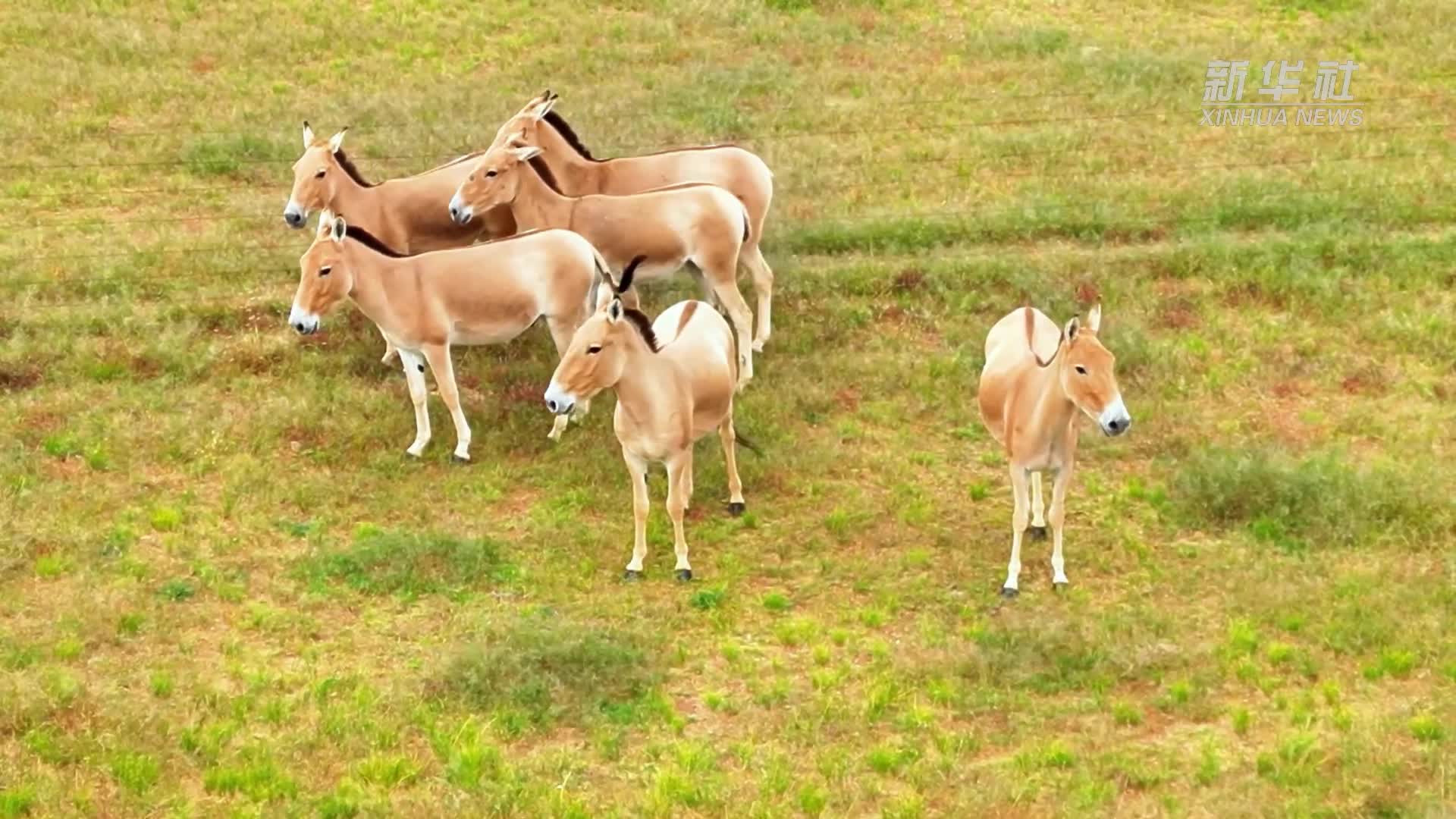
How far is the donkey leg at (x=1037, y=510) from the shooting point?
1143cm

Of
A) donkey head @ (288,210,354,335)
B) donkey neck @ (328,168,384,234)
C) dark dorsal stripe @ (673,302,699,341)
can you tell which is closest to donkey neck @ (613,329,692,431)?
dark dorsal stripe @ (673,302,699,341)

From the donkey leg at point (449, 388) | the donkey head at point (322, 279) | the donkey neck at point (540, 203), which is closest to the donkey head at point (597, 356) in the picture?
the donkey leg at point (449, 388)

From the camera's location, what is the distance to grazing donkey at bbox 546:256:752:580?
10586 millimetres

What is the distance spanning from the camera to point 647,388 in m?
10.8

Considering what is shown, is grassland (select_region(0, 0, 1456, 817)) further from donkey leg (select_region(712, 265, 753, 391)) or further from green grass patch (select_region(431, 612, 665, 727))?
donkey leg (select_region(712, 265, 753, 391))

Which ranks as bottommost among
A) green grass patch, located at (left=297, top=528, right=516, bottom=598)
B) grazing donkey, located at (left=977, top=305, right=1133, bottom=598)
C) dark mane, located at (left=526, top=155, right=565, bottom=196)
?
green grass patch, located at (left=297, top=528, right=516, bottom=598)

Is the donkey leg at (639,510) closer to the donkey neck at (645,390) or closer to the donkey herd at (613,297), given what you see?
the donkey herd at (613,297)

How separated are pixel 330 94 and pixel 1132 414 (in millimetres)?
12535

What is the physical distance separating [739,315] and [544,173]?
206 centimetres

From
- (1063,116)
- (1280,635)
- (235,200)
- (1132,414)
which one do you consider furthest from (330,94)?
(1280,635)

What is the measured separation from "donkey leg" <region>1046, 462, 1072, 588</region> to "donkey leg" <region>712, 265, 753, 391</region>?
382 centimetres

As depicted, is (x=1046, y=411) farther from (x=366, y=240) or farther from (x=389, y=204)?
(x=389, y=204)
